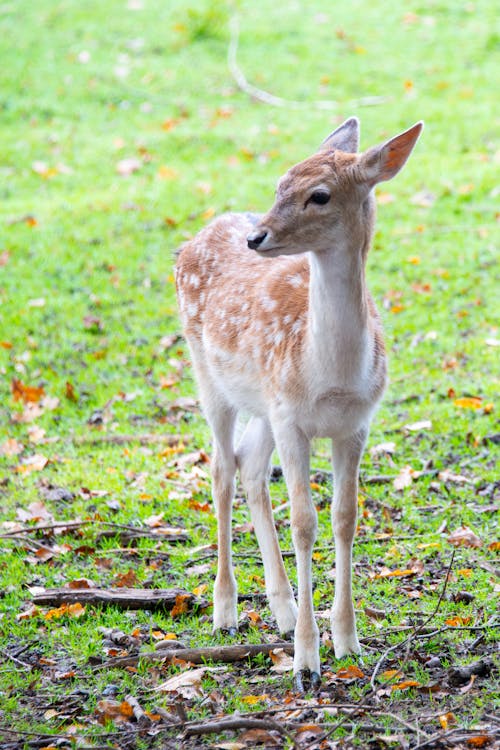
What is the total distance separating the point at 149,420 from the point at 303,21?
10.9 metres

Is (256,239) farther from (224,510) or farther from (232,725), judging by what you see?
(232,725)

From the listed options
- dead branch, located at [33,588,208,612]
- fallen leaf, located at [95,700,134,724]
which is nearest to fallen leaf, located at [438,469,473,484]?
dead branch, located at [33,588,208,612]

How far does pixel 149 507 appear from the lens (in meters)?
6.60

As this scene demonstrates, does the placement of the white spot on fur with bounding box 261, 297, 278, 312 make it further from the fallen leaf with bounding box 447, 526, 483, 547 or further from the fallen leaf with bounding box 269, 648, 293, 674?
the fallen leaf with bounding box 447, 526, 483, 547

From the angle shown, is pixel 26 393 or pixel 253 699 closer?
pixel 253 699

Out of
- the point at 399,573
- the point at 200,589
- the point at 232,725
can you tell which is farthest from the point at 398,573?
the point at 232,725

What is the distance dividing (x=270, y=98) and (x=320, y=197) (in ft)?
36.1

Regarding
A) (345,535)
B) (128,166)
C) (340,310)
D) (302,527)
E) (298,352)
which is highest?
(340,310)

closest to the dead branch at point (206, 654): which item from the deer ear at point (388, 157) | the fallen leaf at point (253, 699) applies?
the fallen leaf at point (253, 699)

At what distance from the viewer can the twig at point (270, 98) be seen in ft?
46.7

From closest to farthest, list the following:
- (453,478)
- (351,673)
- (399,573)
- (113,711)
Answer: (113,711)
(351,673)
(399,573)
(453,478)

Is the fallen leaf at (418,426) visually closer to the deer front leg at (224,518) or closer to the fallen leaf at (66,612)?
the deer front leg at (224,518)

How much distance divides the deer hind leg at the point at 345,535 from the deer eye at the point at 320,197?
1.11 meters

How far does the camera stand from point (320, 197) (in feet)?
13.9
